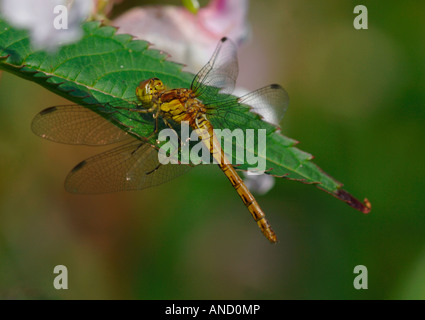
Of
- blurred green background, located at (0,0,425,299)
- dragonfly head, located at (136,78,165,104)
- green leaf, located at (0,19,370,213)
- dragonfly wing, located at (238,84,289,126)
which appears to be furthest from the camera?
blurred green background, located at (0,0,425,299)

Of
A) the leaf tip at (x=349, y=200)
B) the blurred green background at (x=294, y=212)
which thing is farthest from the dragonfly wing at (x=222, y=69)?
the blurred green background at (x=294, y=212)

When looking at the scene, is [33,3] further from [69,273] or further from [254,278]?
[254,278]

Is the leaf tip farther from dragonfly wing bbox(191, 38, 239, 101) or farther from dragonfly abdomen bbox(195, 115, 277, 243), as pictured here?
dragonfly wing bbox(191, 38, 239, 101)

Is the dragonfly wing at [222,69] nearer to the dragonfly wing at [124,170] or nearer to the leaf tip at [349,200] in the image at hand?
the dragonfly wing at [124,170]

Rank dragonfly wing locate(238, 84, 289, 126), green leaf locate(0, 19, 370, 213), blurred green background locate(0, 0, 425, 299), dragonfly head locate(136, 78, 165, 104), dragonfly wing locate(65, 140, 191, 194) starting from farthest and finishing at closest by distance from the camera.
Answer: blurred green background locate(0, 0, 425, 299) → dragonfly wing locate(238, 84, 289, 126) → dragonfly wing locate(65, 140, 191, 194) → dragonfly head locate(136, 78, 165, 104) → green leaf locate(0, 19, 370, 213)

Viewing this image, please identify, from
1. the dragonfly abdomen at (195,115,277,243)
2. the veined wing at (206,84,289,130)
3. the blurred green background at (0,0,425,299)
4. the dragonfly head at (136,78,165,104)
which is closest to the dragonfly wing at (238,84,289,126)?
the veined wing at (206,84,289,130)

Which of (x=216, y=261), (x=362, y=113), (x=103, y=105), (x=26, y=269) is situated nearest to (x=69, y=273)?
(x=26, y=269)

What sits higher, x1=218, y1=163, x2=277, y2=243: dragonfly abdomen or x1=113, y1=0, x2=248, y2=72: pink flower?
x1=113, y1=0, x2=248, y2=72: pink flower
